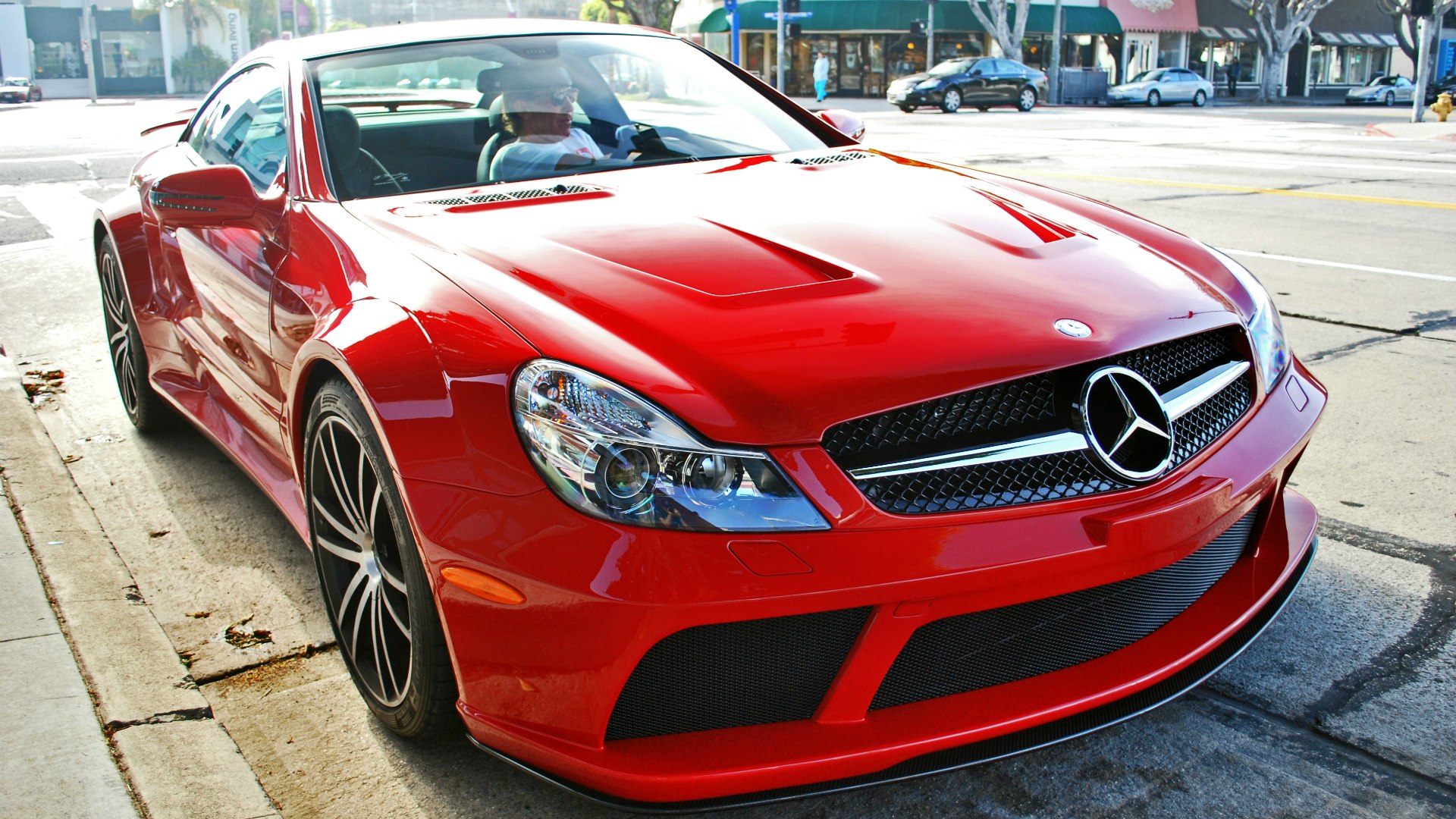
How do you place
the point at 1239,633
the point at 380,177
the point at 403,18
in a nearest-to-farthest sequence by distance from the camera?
the point at 1239,633, the point at 380,177, the point at 403,18

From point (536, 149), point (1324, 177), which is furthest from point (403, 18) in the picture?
point (536, 149)

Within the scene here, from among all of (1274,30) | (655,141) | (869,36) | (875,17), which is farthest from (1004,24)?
(655,141)

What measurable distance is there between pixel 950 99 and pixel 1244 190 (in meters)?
22.4

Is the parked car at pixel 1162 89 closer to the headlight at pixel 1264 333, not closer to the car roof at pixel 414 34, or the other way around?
the car roof at pixel 414 34

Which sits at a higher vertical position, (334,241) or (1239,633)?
(334,241)

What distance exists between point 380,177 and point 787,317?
1418mm

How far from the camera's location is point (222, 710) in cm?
263

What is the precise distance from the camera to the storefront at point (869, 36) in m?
46.4

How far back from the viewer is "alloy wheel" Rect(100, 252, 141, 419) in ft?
14.4

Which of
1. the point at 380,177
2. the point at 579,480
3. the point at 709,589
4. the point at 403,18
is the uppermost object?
the point at 403,18

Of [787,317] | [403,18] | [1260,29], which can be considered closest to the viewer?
[787,317]

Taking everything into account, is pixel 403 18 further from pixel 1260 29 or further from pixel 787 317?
pixel 787 317

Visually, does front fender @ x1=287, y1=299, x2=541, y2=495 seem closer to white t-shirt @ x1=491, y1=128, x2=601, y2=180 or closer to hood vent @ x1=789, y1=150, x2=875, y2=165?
white t-shirt @ x1=491, y1=128, x2=601, y2=180

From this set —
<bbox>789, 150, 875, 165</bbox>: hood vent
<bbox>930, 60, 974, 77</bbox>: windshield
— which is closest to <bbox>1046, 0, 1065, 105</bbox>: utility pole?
<bbox>930, 60, 974, 77</bbox>: windshield
